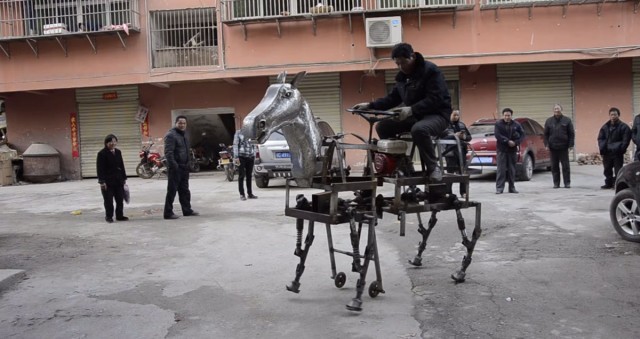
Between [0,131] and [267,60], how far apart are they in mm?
13087

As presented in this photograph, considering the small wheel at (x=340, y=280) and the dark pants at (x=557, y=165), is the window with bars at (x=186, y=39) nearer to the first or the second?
the dark pants at (x=557, y=165)

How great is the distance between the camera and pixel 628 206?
24.4 feet

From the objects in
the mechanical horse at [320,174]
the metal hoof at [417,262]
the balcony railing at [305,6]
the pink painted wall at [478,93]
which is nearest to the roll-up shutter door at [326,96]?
the balcony railing at [305,6]

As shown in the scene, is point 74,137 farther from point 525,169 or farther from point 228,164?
point 525,169

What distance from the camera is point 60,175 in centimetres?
2147

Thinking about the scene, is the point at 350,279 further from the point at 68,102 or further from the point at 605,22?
the point at 68,102

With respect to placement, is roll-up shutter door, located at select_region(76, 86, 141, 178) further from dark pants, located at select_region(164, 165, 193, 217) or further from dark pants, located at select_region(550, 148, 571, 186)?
dark pants, located at select_region(550, 148, 571, 186)

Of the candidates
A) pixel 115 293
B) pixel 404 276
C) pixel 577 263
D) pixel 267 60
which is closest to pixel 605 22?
pixel 267 60

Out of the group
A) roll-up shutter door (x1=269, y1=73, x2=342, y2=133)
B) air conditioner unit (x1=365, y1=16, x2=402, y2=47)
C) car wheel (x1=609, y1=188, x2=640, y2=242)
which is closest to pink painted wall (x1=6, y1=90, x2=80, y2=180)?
roll-up shutter door (x1=269, y1=73, x2=342, y2=133)

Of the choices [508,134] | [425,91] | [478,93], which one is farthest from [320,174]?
[478,93]

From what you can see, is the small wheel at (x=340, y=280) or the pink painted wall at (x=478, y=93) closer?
the small wheel at (x=340, y=280)

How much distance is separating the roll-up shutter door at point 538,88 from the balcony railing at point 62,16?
42.5 ft

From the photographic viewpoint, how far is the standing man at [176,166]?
10445 mm

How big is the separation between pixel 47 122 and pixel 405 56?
19902 mm
